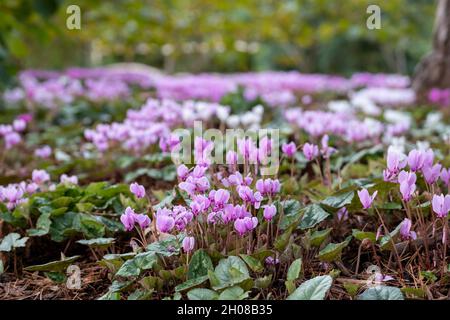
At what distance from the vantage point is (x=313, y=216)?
6.10ft

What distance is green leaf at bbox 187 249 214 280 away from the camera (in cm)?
159

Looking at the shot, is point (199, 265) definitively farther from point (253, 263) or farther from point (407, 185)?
point (407, 185)

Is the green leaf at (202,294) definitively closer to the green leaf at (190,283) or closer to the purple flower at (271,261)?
the green leaf at (190,283)

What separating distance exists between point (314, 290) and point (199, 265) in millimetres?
360

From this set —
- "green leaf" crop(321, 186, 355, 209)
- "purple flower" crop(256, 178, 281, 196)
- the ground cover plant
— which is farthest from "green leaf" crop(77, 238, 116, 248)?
"green leaf" crop(321, 186, 355, 209)

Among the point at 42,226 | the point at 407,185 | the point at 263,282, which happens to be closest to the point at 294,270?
the point at 263,282

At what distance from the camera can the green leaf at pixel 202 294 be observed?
4.90 feet

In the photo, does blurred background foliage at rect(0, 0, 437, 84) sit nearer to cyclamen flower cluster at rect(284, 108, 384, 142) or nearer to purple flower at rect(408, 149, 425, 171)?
cyclamen flower cluster at rect(284, 108, 384, 142)

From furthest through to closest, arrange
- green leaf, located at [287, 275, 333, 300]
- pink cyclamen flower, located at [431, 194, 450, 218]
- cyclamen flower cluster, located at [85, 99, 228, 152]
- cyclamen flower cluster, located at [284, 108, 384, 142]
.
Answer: cyclamen flower cluster, located at [284, 108, 384, 142], cyclamen flower cluster, located at [85, 99, 228, 152], pink cyclamen flower, located at [431, 194, 450, 218], green leaf, located at [287, 275, 333, 300]

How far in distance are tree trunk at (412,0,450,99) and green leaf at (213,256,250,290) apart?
4.41 m
